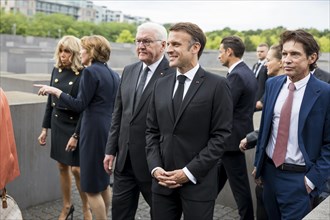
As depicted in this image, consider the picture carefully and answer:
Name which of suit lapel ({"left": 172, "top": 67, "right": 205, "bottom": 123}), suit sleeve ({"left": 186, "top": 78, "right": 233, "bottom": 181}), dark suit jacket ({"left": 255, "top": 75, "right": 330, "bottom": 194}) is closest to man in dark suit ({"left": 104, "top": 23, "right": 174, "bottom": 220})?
suit lapel ({"left": 172, "top": 67, "right": 205, "bottom": 123})

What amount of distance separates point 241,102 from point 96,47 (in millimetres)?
1726

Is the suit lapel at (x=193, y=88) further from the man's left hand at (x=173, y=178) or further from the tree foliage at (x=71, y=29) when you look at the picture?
the tree foliage at (x=71, y=29)

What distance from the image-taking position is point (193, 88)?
330 centimetres

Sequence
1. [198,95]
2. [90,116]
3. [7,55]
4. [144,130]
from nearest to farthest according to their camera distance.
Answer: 1. [198,95]
2. [144,130]
3. [90,116]
4. [7,55]

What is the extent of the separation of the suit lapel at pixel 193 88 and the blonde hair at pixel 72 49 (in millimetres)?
2063

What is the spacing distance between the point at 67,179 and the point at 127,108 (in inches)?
70.3

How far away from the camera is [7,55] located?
19.3 meters

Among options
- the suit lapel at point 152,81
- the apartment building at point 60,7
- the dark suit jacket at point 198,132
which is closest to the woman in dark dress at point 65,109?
the suit lapel at point 152,81

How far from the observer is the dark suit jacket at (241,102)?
4965mm

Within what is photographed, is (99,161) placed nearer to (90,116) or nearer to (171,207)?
(90,116)

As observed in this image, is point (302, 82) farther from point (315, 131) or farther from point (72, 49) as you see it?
point (72, 49)

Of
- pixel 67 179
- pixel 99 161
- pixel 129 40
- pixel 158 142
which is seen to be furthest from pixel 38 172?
pixel 129 40

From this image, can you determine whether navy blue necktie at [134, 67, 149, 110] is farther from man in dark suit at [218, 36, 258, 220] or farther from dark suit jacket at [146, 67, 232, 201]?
man in dark suit at [218, 36, 258, 220]

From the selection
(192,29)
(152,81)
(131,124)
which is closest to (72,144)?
(131,124)
